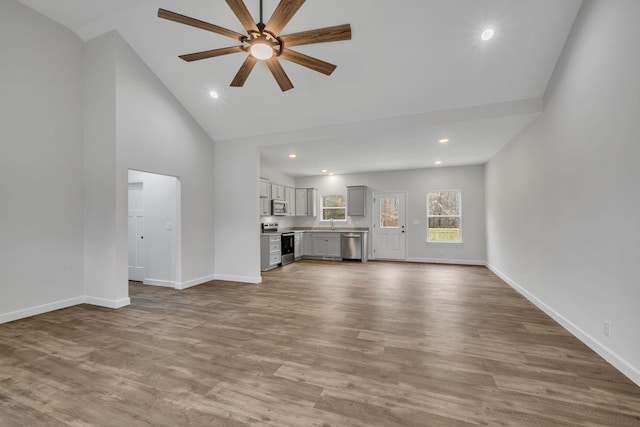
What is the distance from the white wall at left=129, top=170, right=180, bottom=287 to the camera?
502 cm

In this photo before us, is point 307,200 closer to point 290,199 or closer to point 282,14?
point 290,199

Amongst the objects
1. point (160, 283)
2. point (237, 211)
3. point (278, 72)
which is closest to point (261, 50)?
point (278, 72)

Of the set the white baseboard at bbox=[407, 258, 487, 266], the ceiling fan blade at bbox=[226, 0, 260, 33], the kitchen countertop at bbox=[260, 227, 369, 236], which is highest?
the ceiling fan blade at bbox=[226, 0, 260, 33]

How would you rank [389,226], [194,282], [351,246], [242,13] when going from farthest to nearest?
1. [389,226]
2. [351,246]
3. [194,282]
4. [242,13]

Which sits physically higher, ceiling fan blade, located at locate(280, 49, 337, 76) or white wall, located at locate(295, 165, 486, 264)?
ceiling fan blade, located at locate(280, 49, 337, 76)

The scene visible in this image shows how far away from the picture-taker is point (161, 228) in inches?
206

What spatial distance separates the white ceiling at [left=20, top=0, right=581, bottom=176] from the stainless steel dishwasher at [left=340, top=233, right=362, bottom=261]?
3.40 m

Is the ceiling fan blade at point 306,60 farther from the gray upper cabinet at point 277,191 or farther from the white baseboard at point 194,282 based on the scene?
the gray upper cabinet at point 277,191

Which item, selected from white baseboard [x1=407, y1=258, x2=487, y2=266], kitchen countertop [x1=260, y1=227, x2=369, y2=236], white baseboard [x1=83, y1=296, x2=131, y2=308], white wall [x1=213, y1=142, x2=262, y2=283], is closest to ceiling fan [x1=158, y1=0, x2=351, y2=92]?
white wall [x1=213, y1=142, x2=262, y2=283]

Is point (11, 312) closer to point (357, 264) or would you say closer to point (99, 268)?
point (99, 268)

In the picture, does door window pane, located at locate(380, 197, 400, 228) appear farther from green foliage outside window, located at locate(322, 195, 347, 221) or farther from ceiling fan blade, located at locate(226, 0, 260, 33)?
ceiling fan blade, located at locate(226, 0, 260, 33)

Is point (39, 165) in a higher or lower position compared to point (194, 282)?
higher

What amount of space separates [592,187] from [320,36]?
116 inches

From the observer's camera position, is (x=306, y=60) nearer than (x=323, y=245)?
Yes
